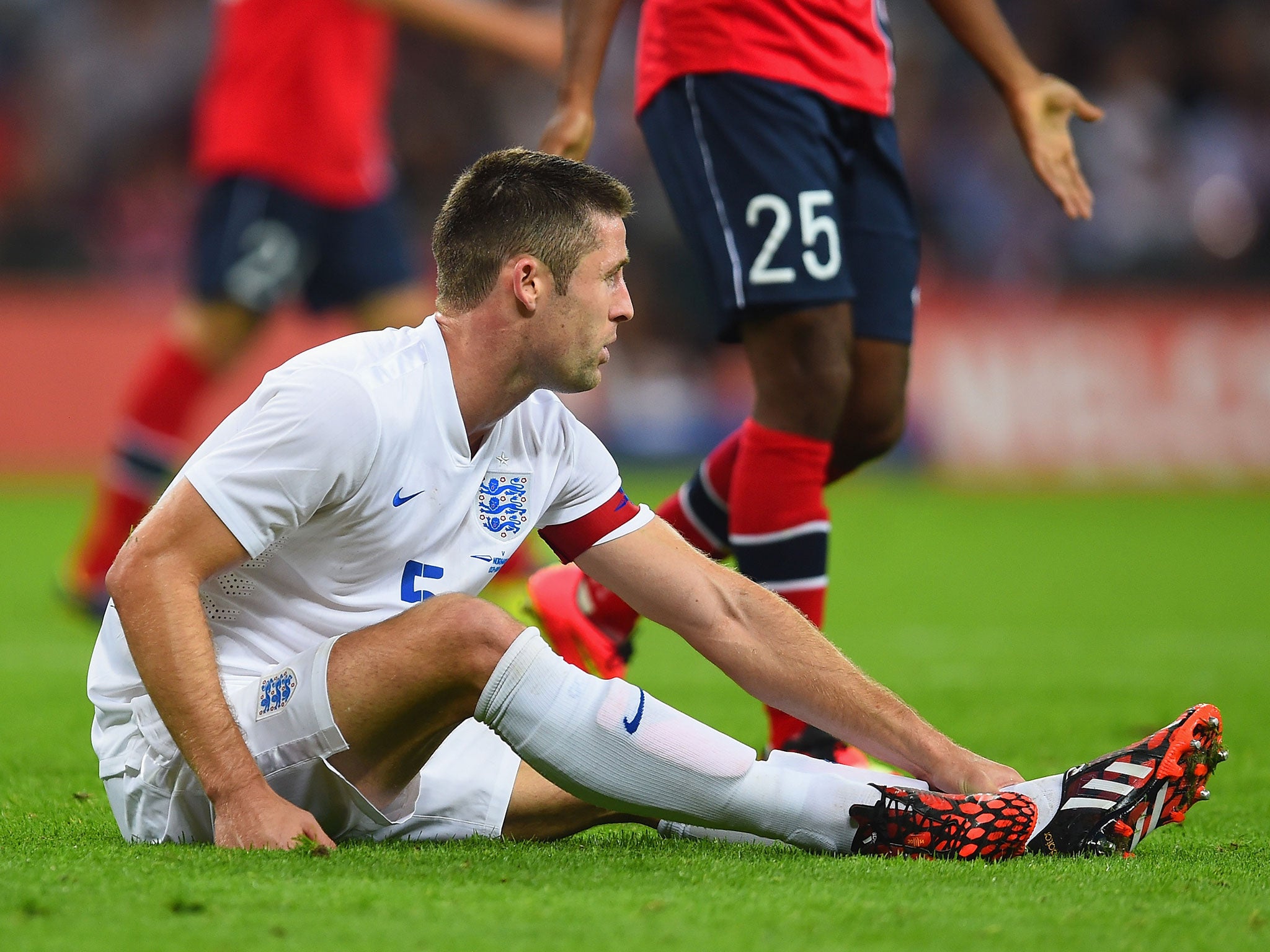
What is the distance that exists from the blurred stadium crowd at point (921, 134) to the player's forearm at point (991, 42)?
8168 mm

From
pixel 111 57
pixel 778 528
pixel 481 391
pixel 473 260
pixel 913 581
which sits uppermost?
pixel 111 57

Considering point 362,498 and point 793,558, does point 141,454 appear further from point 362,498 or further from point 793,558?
point 362,498

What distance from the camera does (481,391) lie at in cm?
258

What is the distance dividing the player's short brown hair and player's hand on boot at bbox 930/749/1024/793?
952 millimetres

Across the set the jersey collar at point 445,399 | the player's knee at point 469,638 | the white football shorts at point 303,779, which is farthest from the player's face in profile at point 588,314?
the white football shorts at point 303,779

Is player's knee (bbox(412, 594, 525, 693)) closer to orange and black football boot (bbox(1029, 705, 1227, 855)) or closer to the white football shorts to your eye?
the white football shorts

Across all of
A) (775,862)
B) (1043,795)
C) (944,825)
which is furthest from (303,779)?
(1043,795)

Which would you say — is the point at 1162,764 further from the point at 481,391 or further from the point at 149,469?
the point at 149,469

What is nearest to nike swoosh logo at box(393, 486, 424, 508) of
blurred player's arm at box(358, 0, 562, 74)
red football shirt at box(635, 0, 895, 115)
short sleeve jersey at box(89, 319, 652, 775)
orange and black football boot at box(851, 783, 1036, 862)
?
short sleeve jersey at box(89, 319, 652, 775)

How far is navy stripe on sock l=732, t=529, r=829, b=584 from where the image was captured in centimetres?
341

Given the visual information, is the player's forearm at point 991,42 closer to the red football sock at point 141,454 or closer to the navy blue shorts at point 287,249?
the navy blue shorts at point 287,249

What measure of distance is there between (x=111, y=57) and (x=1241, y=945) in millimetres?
13019

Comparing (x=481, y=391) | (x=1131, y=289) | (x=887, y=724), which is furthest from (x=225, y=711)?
(x=1131, y=289)

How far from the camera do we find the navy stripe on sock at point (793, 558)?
341cm
